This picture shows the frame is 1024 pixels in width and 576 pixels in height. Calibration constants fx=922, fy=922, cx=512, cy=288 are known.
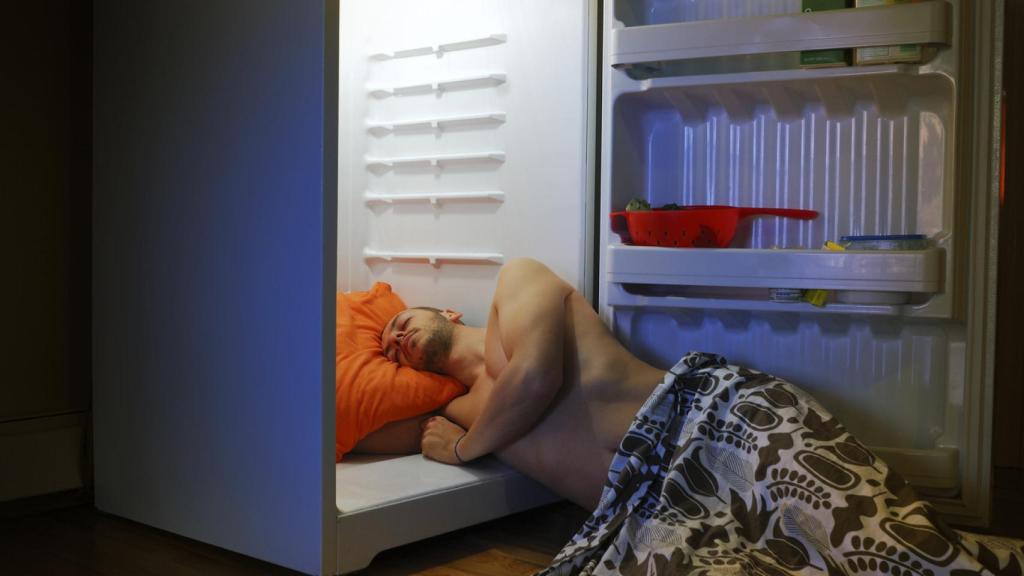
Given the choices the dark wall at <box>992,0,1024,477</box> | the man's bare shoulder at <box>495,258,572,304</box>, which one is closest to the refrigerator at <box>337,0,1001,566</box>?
the man's bare shoulder at <box>495,258,572,304</box>

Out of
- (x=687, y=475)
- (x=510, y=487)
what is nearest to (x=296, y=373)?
(x=510, y=487)

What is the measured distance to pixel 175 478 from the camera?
2016 millimetres

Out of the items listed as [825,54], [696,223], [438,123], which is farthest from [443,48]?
[825,54]

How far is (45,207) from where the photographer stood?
224cm

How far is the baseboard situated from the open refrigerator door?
1357mm

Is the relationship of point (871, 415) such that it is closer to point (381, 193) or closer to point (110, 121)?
point (381, 193)

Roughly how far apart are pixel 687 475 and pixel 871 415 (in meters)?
0.51

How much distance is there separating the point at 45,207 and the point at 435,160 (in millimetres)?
1017

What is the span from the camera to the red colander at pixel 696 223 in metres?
2.10

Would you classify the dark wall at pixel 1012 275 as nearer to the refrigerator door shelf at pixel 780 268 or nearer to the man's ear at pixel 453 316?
the refrigerator door shelf at pixel 780 268

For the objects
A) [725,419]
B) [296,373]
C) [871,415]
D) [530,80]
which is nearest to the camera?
[296,373]

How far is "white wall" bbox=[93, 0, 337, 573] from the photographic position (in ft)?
5.74

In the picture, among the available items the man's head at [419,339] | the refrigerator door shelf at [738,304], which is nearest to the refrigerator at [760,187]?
the refrigerator door shelf at [738,304]

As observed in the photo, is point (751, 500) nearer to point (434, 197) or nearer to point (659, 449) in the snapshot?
point (659, 449)
